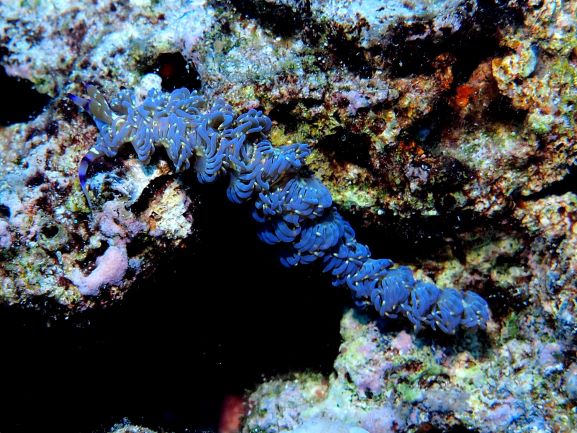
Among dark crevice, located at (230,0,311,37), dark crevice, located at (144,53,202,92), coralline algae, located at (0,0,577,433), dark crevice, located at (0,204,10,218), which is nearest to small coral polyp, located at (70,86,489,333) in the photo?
coralline algae, located at (0,0,577,433)

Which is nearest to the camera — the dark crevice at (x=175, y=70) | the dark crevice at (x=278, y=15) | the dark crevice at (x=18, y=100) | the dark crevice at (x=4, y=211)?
the dark crevice at (x=4, y=211)

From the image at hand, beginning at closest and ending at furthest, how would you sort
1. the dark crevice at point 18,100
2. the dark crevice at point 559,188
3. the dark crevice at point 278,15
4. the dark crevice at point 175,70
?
the dark crevice at point 278,15
the dark crevice at point 559,188
the dark crevice at point 175,70
the dark crevice at point 18,100

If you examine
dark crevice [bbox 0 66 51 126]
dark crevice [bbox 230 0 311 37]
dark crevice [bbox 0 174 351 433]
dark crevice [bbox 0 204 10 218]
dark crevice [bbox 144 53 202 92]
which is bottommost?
dark crevice [bbox 0 174 351 433]

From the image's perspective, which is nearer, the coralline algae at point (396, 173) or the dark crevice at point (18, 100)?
the coralline algae at point (396, 173)

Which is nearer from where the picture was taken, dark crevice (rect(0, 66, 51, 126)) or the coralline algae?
the coralline algae

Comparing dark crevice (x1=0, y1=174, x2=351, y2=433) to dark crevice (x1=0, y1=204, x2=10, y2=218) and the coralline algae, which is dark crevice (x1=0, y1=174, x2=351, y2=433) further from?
dark crevice (x1=0, y1=204, x2=10, y2=218)

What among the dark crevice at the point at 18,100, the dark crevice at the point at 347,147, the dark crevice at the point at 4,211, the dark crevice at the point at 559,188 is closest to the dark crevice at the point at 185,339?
the dark crevice at the point at 4,211

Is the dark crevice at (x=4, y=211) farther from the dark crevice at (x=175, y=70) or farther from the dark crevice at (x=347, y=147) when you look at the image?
the dark crevice at (x=347, y=147)
